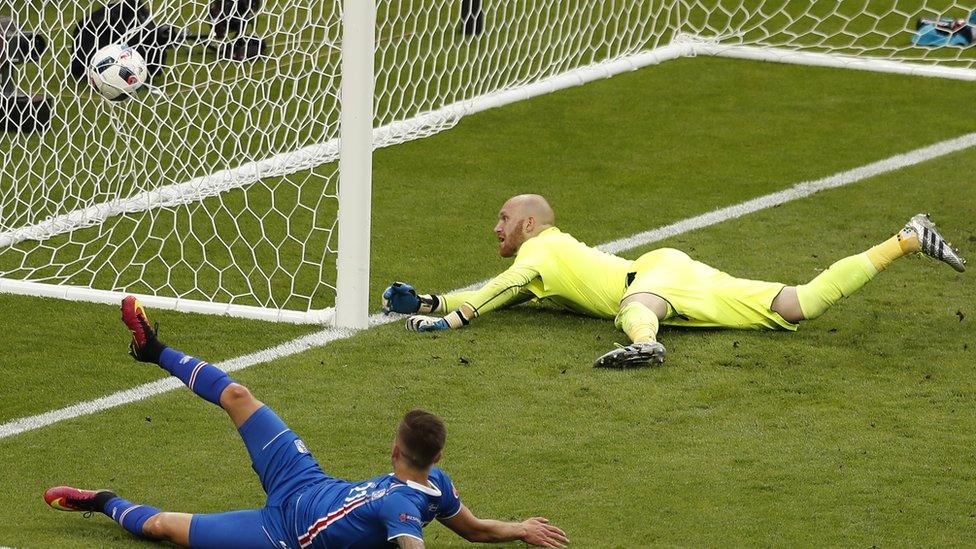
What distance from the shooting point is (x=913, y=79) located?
13.8m

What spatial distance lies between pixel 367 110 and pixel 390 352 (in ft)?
3.79

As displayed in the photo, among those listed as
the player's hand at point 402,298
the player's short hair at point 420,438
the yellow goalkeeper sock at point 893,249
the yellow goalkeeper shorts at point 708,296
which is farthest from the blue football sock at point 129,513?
the yellow goalkeeper sock at point 893,249

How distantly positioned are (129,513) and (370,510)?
1.00m

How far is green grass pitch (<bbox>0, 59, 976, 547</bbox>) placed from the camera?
6.14m

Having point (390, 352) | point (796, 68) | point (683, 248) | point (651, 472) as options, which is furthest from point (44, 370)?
point (796, 68)

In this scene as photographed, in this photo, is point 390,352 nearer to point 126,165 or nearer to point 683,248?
point 683,248

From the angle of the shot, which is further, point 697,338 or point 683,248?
point 683,248

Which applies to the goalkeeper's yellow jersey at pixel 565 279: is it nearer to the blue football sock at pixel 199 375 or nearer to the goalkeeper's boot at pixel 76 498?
the blue football sock at pixel 199 375

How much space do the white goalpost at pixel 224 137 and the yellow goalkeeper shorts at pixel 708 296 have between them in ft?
4.65

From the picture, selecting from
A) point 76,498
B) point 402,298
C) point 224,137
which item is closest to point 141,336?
point 76,498

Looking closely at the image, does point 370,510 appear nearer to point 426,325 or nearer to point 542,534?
point 542,534

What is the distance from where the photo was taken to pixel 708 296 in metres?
8.11

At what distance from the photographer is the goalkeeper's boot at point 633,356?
Answer: 7543mm

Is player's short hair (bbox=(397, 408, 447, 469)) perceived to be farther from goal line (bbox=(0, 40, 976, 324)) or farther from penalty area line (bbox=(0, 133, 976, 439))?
goal line (bbox=(0, 40, 976, 324))
